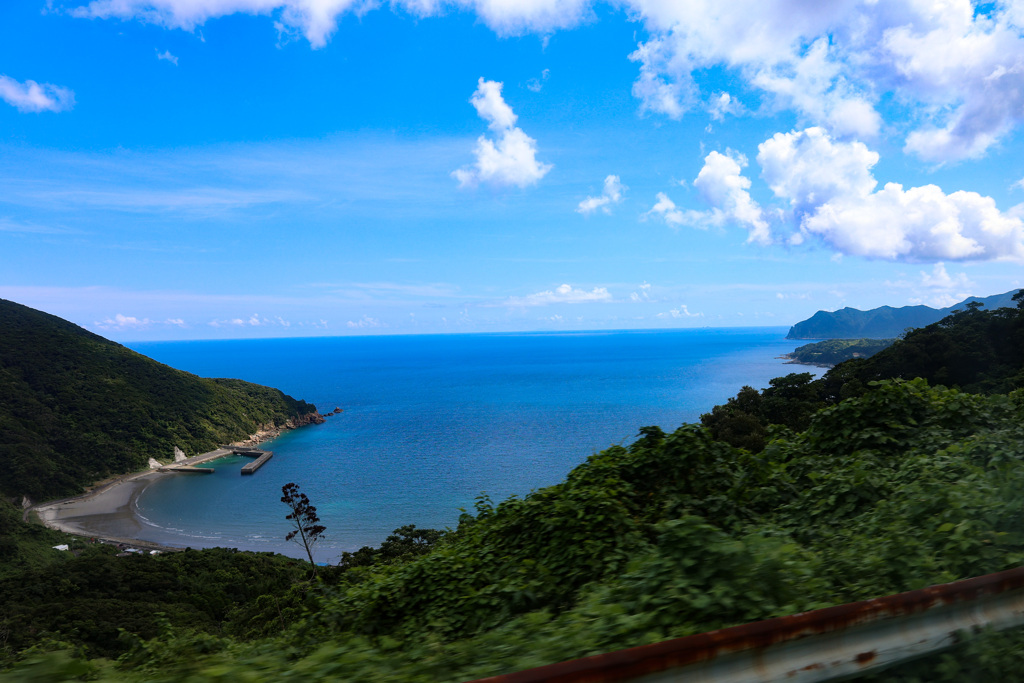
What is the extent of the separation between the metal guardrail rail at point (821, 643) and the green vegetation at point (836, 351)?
16339cm

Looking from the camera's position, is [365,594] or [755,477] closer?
[365,594]

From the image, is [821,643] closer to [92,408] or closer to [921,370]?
[921,370]

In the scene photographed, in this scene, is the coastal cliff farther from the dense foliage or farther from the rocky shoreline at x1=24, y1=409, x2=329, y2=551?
the dense foliage

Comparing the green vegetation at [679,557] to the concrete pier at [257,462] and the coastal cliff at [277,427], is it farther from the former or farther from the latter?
the coastal cliff at [277,427]

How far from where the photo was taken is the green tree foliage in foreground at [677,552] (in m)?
2.88

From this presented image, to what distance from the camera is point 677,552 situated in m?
3.28

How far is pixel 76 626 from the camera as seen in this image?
2181cm

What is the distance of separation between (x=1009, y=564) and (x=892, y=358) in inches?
1992

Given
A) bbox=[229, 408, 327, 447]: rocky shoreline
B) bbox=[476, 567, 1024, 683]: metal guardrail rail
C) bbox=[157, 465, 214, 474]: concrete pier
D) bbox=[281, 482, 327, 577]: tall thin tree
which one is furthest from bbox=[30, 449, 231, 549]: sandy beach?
bbox=[476, 567, 1024, 683]: metal guardrail rail

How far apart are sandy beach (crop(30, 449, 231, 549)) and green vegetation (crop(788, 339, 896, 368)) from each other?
153490 mm

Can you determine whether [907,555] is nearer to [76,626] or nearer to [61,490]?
[76,626]

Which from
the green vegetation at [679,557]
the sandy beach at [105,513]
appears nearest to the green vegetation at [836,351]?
the sandy beach at [105,513]

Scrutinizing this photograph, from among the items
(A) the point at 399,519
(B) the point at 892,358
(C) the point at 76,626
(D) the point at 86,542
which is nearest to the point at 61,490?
(D) the point at 86,542

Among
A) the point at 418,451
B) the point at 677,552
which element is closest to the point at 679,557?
the point at 677,552
